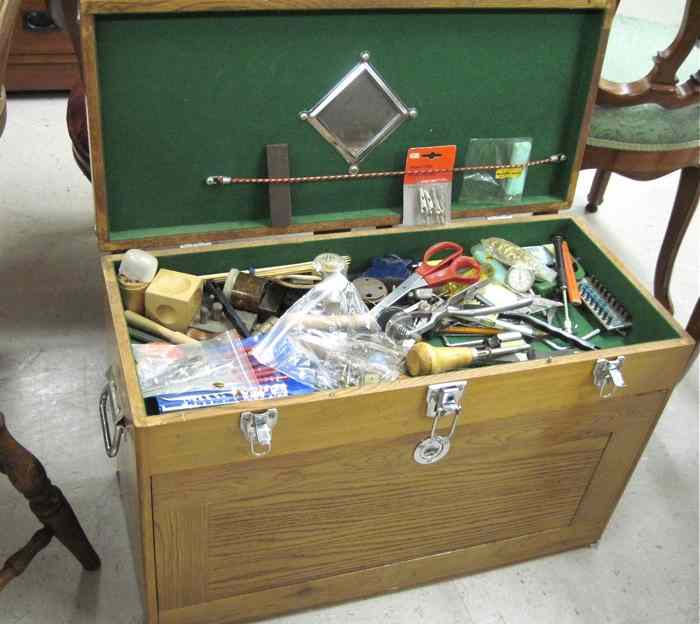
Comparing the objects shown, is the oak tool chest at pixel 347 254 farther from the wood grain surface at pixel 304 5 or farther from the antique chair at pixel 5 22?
the antique chair at pixel 5 22

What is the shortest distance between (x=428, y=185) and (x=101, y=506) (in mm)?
774

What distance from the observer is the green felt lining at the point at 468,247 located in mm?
1191

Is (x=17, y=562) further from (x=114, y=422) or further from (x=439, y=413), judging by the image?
(x=439, y=413)

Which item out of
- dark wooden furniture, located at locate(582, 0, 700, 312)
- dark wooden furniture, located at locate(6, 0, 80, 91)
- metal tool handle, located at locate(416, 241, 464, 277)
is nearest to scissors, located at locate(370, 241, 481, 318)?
metal tool handle, located at locate(416, 241, 464, 277)

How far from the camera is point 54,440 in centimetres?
148

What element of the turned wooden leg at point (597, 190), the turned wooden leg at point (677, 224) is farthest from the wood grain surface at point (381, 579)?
the turned wooden leg at point (597, 190)

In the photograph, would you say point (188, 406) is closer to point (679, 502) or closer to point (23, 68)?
point (679, 502)

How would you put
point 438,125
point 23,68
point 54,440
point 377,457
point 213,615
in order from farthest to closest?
point 23,68 < point 54,440 < point 438,125 < point 213,615 < point 377,457

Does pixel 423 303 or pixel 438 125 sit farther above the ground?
pixel 438 125

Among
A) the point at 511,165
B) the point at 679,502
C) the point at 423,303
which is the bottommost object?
the point at 679,502

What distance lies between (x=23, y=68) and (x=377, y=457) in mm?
2122

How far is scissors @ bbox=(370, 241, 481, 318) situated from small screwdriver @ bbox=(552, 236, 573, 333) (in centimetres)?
14

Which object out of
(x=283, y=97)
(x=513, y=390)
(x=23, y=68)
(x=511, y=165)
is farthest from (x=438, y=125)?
(x=23, y=68)

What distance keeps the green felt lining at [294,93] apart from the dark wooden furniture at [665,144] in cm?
23
